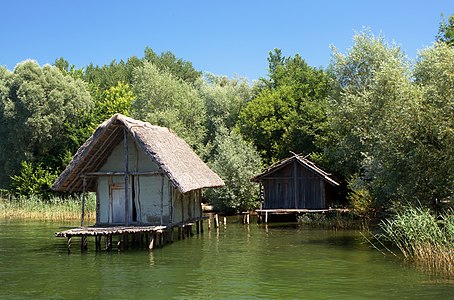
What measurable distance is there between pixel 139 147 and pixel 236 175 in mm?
15596

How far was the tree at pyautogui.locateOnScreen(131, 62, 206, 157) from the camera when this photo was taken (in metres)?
50.6

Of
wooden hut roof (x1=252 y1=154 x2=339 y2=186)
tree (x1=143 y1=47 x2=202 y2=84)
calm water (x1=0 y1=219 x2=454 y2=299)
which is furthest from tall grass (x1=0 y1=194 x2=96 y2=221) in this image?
tree (x1=143 y1=47 x2=202 y2=84)

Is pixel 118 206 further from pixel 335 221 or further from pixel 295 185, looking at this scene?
pixel 295 185

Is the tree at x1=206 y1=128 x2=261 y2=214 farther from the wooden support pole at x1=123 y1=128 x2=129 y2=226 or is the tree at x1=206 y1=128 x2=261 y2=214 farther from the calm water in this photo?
the wooden support pole at x1=123 y1=128 x2=129 y2=226

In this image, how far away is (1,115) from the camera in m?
47.6

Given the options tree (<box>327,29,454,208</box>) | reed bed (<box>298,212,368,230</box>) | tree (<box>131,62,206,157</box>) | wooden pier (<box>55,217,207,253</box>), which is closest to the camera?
tree (<box>327,29,454,208</box>)

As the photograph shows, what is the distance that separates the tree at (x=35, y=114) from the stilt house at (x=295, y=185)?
59.9 feet

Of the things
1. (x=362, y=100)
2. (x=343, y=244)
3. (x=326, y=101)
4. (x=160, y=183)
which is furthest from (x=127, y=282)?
(x=326, y=101)

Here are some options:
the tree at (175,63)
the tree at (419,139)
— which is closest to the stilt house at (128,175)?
the tree at (419,139)

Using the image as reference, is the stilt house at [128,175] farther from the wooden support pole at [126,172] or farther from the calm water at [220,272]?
the calm water at [220,272]

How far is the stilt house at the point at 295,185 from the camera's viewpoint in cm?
3800

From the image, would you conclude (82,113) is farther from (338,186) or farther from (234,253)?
(234,253)

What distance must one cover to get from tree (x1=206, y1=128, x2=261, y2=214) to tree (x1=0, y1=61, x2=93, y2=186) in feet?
45.9

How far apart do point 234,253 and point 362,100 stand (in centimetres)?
1559
